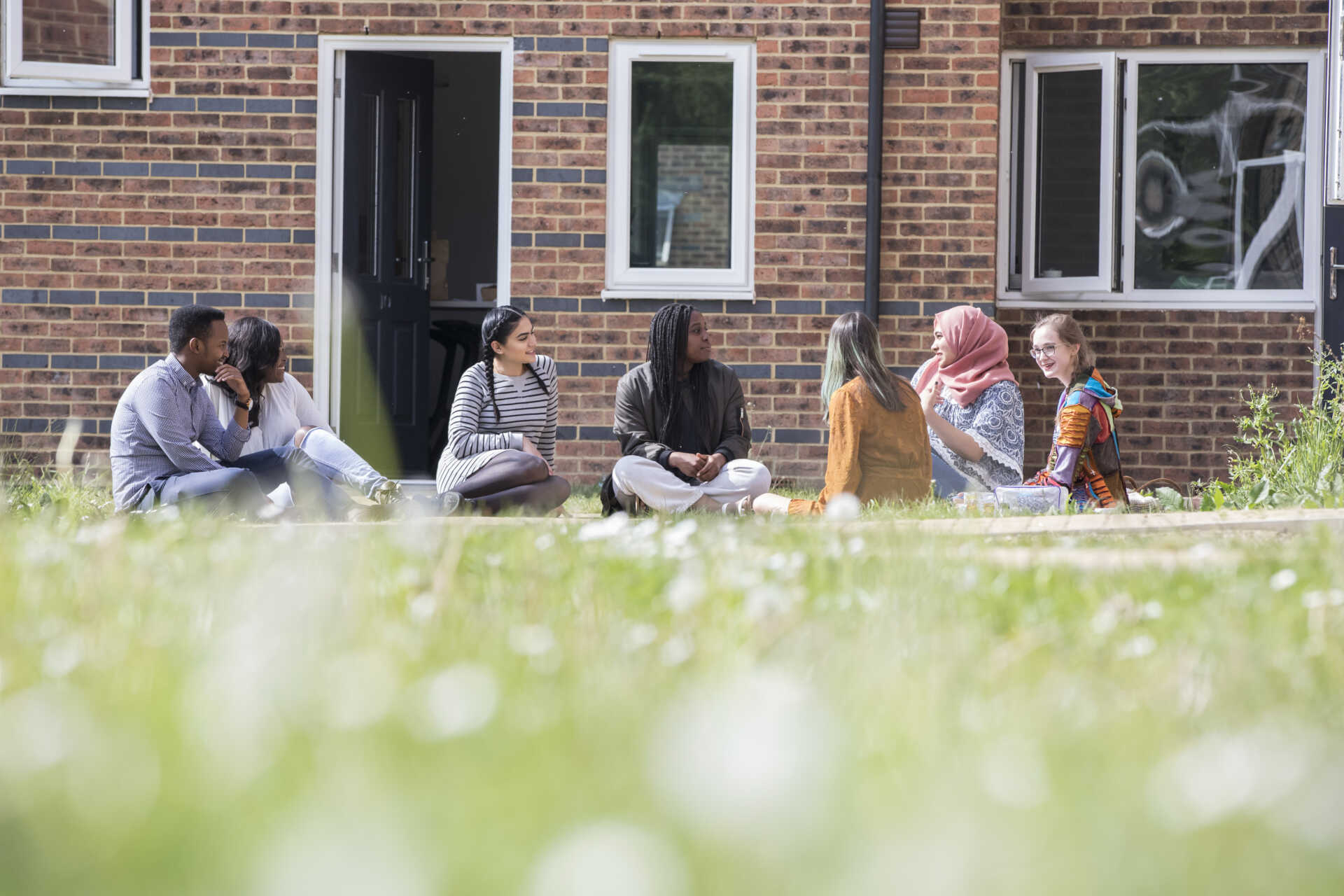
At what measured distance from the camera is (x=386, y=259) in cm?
873

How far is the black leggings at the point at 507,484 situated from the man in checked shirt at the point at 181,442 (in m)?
0.60

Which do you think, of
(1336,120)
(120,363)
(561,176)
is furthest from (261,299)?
(1336,120)

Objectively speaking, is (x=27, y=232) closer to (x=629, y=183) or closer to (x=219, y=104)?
(x=219, y=104)

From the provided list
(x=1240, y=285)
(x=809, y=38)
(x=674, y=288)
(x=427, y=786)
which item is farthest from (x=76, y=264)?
(x=427, y=786)

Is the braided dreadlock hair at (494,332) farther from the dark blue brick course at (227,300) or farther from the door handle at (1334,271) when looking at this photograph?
the door handle at (1334,271)

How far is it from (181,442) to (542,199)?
2848mm

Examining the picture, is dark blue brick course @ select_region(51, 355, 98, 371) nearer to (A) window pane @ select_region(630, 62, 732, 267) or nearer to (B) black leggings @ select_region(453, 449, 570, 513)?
(B) black leggings @ select_region(453, 449, 570, 513)

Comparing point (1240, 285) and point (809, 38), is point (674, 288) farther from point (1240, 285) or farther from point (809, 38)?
point (1240, 285)

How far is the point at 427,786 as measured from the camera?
138cm

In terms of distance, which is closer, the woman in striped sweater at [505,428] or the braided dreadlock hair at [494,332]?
the woman in striped sweater at [505,428]

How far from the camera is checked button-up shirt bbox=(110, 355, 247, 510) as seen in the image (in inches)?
228

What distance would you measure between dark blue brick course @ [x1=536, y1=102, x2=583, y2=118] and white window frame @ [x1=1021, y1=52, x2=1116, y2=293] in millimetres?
2746

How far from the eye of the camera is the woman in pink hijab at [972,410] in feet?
20.3

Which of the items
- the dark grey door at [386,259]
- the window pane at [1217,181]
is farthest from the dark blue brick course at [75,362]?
the window pane at [1217,181]
